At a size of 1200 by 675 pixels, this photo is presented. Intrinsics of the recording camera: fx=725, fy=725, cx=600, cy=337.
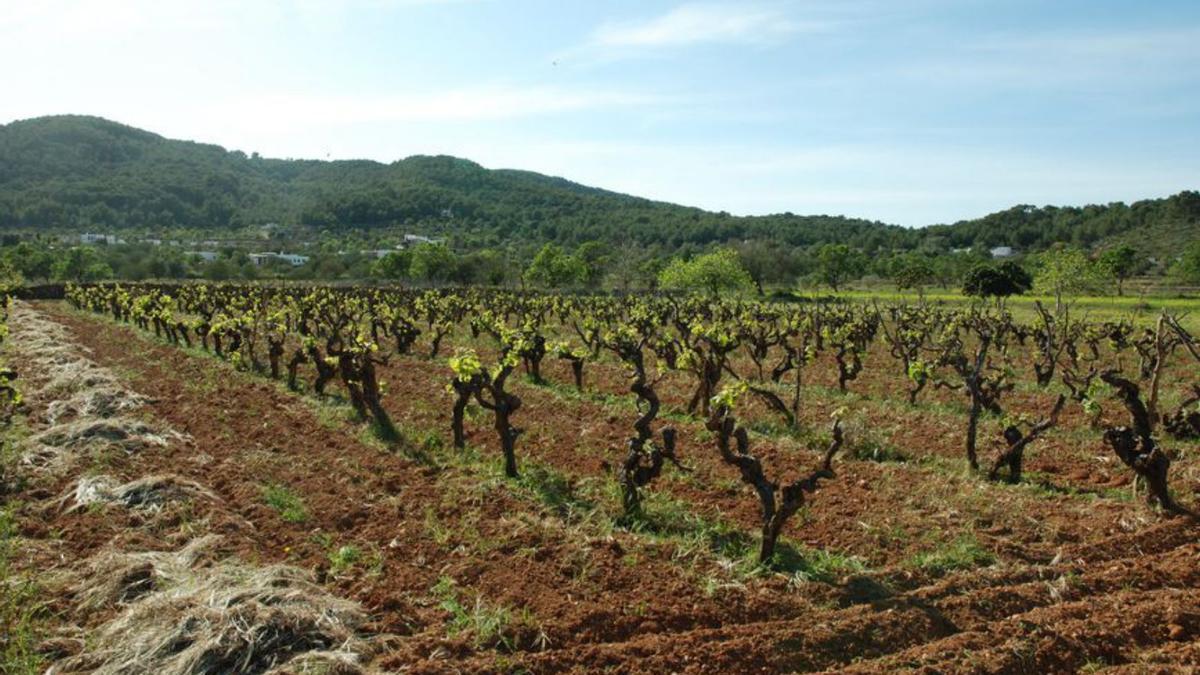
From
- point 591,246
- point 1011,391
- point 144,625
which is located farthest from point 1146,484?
point 591,246

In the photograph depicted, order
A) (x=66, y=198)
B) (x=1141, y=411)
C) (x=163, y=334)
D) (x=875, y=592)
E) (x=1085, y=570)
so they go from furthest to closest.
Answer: (x=66, y=198)
(x=163, y=334)
(x=1141, y=411)
(x=1085, y=570)
(x=875, y=592)

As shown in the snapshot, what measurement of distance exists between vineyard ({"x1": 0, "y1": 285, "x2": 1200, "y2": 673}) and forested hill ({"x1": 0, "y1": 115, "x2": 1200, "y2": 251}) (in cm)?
9898

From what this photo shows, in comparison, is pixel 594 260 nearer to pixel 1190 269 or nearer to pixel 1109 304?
pixel 1109 304

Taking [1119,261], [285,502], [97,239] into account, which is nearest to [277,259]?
[97,239]

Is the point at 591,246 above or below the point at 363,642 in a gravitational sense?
above

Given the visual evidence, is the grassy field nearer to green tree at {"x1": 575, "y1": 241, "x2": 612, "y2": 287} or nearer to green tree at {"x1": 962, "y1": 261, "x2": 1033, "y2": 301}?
green tree at {"x1": 962, "y1": 261, "x2": 1033, "y2": 301}

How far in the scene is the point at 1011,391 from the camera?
1747cm

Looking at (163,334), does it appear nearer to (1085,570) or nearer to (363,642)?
(363,642)

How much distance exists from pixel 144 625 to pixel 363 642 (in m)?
1.78

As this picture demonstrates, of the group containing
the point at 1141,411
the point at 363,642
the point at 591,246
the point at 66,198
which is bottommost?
the point at 363,642

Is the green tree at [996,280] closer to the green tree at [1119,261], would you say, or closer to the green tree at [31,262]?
the green tree at [1119,261]

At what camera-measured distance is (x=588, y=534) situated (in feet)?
26.6

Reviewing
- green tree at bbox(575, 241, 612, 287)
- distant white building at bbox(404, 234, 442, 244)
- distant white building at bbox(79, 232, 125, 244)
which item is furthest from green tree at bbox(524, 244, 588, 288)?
distant white building at bbox(79, 232, 125, 244)

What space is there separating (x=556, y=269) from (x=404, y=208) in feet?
323
